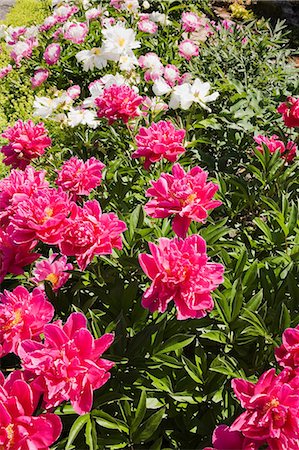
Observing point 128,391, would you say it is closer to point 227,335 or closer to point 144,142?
point 227,335

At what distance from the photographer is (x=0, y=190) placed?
1276 mm

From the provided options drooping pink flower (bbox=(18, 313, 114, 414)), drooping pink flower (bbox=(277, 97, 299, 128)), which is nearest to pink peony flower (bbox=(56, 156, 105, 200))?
drooping pink flower (bbox=(18, 313, 114, 414))

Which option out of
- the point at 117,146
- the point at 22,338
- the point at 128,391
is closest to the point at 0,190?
the point at 22,338

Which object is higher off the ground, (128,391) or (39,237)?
(39,237)

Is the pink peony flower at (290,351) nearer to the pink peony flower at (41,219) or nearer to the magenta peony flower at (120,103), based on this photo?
the pink peony flower at (41,219)

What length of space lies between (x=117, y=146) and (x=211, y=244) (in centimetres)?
83

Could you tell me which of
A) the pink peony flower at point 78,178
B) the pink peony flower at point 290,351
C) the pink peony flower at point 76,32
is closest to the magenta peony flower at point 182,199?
the pink peony flower at point 78,178

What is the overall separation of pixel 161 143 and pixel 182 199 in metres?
0.33

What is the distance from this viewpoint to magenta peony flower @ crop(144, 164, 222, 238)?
3.49 feet

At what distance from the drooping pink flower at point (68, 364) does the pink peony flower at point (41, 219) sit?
22cm

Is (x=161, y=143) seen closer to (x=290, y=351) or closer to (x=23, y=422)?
(x=290, y=351)

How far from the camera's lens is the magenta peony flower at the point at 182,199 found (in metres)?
1.06

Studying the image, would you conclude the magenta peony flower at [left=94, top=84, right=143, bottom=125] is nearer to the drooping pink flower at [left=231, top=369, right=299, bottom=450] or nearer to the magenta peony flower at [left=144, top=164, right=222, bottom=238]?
the magenta peony flower at [left=144, top=164, right=222, bottom=238]

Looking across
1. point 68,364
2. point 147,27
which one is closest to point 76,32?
point 147,27
